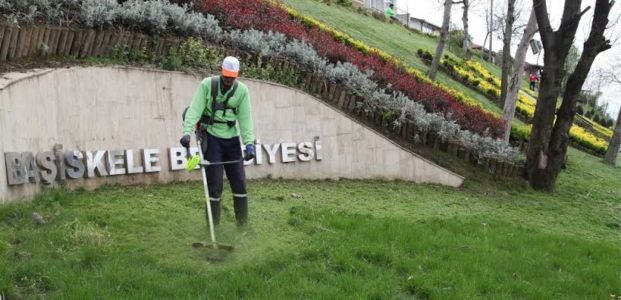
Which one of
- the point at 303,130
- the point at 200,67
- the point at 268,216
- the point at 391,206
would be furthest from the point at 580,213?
the point at 200,67

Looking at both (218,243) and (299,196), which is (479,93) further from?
(218,243)

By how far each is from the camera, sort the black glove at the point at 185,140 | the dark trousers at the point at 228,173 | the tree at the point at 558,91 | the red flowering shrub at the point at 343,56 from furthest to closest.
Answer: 1. the tree at the point at 558,91
2. the red flowering shrub at the point at 343,56
3. the dark trousers at the point at 228,173
4. the black glove at the point at 185,140

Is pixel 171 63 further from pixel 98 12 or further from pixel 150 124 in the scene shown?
pixel 98 12

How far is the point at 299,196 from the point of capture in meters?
9.14

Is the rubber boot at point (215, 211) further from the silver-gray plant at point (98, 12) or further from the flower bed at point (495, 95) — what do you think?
the flower bed at point (495, 95)

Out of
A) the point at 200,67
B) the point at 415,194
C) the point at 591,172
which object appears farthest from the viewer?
the point at 591,172

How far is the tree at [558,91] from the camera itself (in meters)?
12.5

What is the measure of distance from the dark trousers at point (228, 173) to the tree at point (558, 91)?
25.3ft

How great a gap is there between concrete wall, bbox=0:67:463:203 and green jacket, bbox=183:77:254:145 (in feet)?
7.14

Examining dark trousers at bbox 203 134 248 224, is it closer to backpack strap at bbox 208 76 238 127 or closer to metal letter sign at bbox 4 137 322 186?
backpack strap at bbox 208 76 238 127

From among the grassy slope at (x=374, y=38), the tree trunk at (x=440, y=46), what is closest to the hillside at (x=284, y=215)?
the tree trunk at (x=440, y=46)

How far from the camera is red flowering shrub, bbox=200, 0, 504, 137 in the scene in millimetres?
11875

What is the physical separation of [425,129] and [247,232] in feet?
20.4

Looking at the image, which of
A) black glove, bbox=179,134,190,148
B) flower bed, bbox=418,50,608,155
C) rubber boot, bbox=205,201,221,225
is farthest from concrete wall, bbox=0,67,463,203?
flower bed, bbox=418,50,608,155
